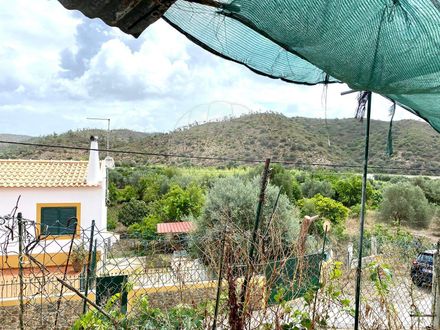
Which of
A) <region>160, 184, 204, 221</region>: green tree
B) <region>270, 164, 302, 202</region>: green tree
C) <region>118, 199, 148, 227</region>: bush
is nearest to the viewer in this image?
<region>160, 184, 204, 221</region>: green tree

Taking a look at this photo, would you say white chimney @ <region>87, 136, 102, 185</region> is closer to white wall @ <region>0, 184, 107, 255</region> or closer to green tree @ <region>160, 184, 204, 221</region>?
white wall @ <region>0, 184, 107, 255</region>

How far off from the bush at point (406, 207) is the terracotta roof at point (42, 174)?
14960 mm

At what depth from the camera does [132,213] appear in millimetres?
17953

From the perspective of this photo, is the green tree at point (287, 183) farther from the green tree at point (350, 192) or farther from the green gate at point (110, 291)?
the green gate at point (110, 291)

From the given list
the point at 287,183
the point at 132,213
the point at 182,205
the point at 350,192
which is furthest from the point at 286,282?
the point at 350,192

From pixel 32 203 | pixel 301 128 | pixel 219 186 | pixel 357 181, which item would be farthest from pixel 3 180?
pixel 301 128

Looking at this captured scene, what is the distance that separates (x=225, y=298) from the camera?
85.8 inches

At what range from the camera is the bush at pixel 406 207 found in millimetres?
19016

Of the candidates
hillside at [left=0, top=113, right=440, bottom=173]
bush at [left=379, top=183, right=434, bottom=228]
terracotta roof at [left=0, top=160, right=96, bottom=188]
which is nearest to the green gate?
terracotta roof at [left=0, top=160, right=96, bottom=188]

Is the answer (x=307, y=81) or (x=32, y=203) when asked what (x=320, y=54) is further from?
(x=32, y=203)

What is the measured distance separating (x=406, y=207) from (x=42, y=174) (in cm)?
1656

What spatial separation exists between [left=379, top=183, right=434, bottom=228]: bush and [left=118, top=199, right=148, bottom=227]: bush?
11.9m

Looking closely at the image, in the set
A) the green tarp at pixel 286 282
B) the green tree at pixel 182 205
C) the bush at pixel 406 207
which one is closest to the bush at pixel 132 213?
the green tree at pixel 182 205

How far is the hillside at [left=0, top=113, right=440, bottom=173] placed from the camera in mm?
25172
